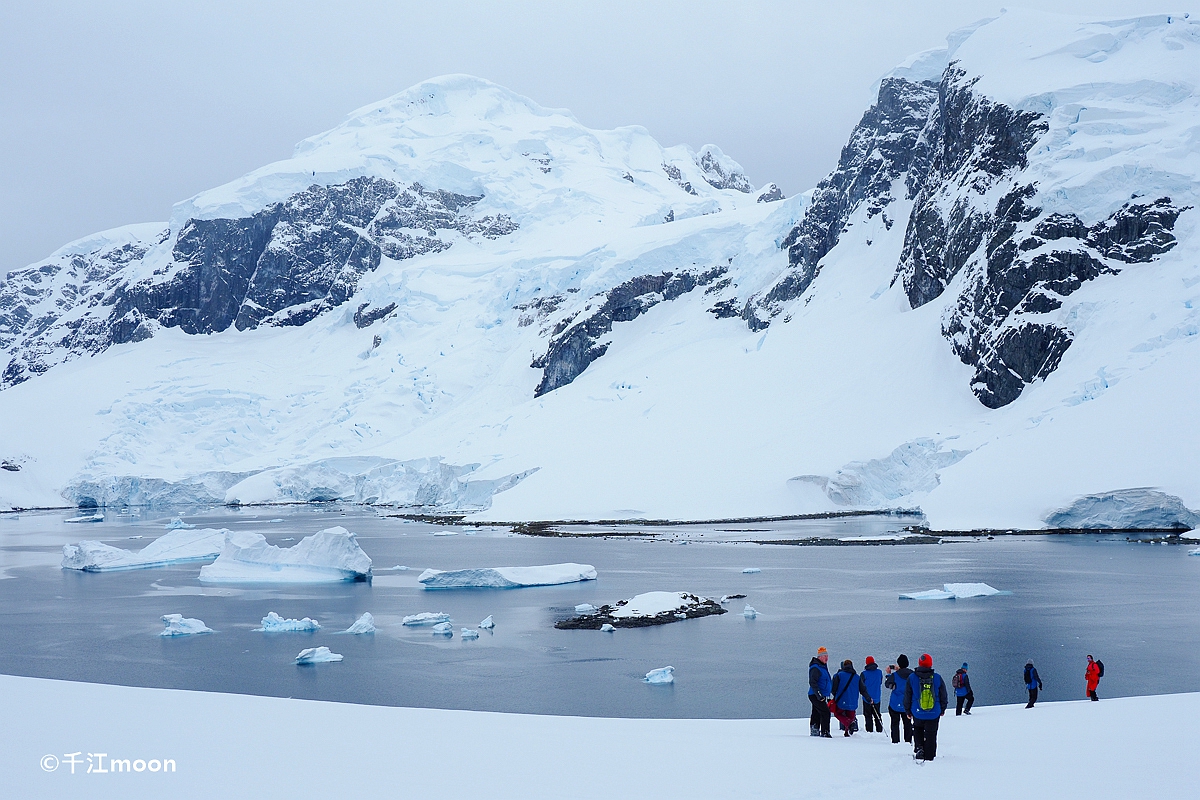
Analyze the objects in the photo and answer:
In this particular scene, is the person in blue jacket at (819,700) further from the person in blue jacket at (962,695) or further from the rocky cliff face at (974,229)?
the rocky cliff face at (974,229)

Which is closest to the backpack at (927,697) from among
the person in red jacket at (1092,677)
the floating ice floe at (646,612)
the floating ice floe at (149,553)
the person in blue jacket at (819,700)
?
the person in blue jacket at (819,700)

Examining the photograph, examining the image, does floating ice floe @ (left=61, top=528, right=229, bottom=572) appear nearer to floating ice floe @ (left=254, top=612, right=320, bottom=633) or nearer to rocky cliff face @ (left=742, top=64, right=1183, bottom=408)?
floating ice floe @ (left=254, top=612, right=320, bottom=633)

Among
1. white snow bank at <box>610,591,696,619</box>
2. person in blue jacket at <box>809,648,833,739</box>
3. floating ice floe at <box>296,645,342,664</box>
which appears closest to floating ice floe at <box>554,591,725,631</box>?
white snow bank at <box>610,591,696,619</box>

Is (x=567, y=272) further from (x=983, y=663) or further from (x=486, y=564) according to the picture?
(x=983, y=663)

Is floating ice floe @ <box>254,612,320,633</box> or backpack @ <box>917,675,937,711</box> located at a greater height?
floating ice floe @ <box>254,612,320,633</box>

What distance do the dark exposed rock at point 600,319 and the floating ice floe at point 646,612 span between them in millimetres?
75537

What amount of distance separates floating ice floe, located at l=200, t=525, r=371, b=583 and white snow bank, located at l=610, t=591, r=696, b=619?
14.5 metres

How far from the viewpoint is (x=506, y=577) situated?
36.8 metres

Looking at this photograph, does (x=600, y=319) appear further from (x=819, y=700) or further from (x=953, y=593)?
(x=819, y=700)

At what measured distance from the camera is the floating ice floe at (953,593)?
29.8 meters

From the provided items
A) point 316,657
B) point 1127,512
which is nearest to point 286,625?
point 316,657

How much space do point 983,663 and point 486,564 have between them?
26.1m

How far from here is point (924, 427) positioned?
2694 inches

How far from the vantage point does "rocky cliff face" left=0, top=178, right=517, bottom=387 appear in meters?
152
